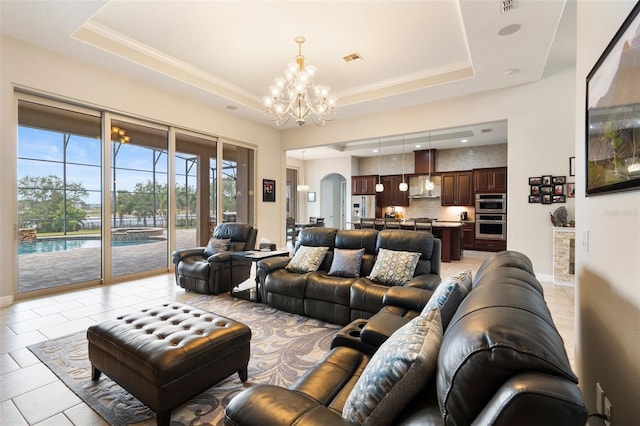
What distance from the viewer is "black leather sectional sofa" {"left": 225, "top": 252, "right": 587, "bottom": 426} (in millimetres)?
601

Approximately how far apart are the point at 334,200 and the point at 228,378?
10490 millimetres

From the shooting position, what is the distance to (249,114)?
6.65m

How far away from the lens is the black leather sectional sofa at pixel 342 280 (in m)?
3.03

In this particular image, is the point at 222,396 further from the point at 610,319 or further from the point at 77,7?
the point at 77,7

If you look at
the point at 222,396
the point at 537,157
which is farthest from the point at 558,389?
the point at 537,157

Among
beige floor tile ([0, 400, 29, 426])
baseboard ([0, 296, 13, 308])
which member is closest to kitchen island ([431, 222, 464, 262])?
beige floor tile ([0, 400, 29, 426])

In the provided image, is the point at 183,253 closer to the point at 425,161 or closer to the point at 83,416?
the point at 83,416

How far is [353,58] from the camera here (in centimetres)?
461

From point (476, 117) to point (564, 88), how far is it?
1.27 meters

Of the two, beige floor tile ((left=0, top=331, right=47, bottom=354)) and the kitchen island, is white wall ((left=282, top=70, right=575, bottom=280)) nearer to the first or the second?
the kitchen island

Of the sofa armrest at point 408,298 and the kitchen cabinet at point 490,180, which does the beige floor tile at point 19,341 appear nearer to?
the sofa armrest at point 408,298

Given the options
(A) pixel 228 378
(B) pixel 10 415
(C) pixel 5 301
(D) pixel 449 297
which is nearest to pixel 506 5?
(D) pixel 449 297

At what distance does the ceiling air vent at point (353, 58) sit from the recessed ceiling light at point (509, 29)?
187cm

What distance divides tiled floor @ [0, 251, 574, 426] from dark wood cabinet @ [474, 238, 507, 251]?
3965mm
